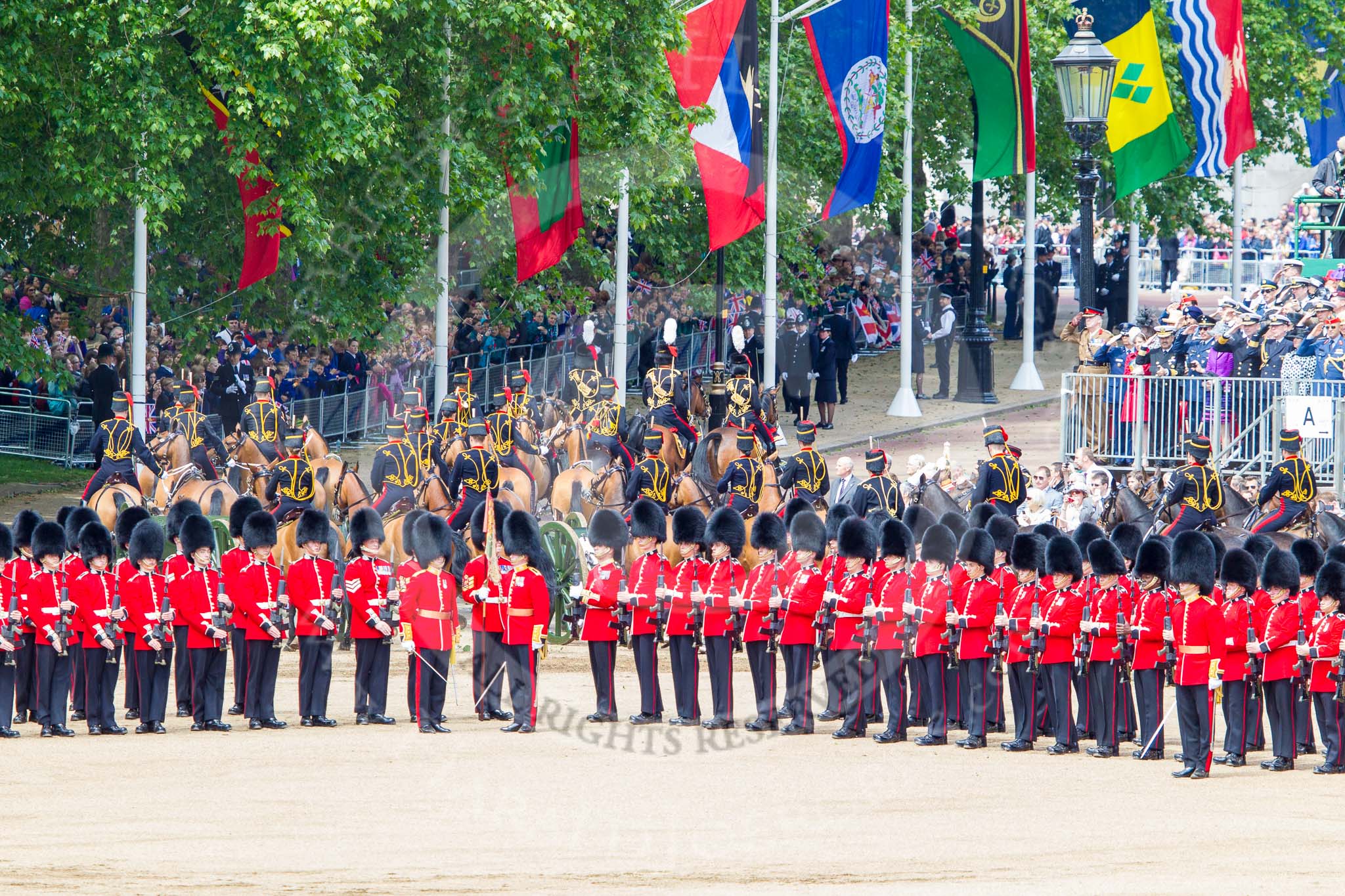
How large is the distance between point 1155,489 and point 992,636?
3827 millimetres

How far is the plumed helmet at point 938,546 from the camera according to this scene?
14586 mm

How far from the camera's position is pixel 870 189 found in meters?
25.4

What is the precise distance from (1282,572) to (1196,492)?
10.6ft

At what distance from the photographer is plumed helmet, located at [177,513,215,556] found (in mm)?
14805

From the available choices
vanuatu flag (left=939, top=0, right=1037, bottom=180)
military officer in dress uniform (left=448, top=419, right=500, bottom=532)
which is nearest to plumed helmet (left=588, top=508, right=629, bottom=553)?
military officer in dress uniform (left=448, top=419, right=500, bottom=532)

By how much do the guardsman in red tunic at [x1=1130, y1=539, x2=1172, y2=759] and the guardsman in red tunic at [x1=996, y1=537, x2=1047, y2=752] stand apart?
0.62m

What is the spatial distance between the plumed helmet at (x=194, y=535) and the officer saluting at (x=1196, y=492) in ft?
22.4

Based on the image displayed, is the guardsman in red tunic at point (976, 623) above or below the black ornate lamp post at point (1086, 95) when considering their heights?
below

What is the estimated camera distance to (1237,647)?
13.4 meters

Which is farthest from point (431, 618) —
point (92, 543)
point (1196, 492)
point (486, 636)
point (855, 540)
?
point (1196, 492)

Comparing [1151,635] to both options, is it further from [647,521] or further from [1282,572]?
[647,521]

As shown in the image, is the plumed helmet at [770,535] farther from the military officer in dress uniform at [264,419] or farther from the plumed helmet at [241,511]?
the military officer in dress uniform at [264,419]

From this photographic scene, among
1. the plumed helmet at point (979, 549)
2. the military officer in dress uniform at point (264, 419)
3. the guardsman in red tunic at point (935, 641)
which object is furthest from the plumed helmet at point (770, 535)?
the military officer in dress uniform at point (264, 419)

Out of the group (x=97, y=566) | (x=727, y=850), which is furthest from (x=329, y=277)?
(x=727, y=850)
